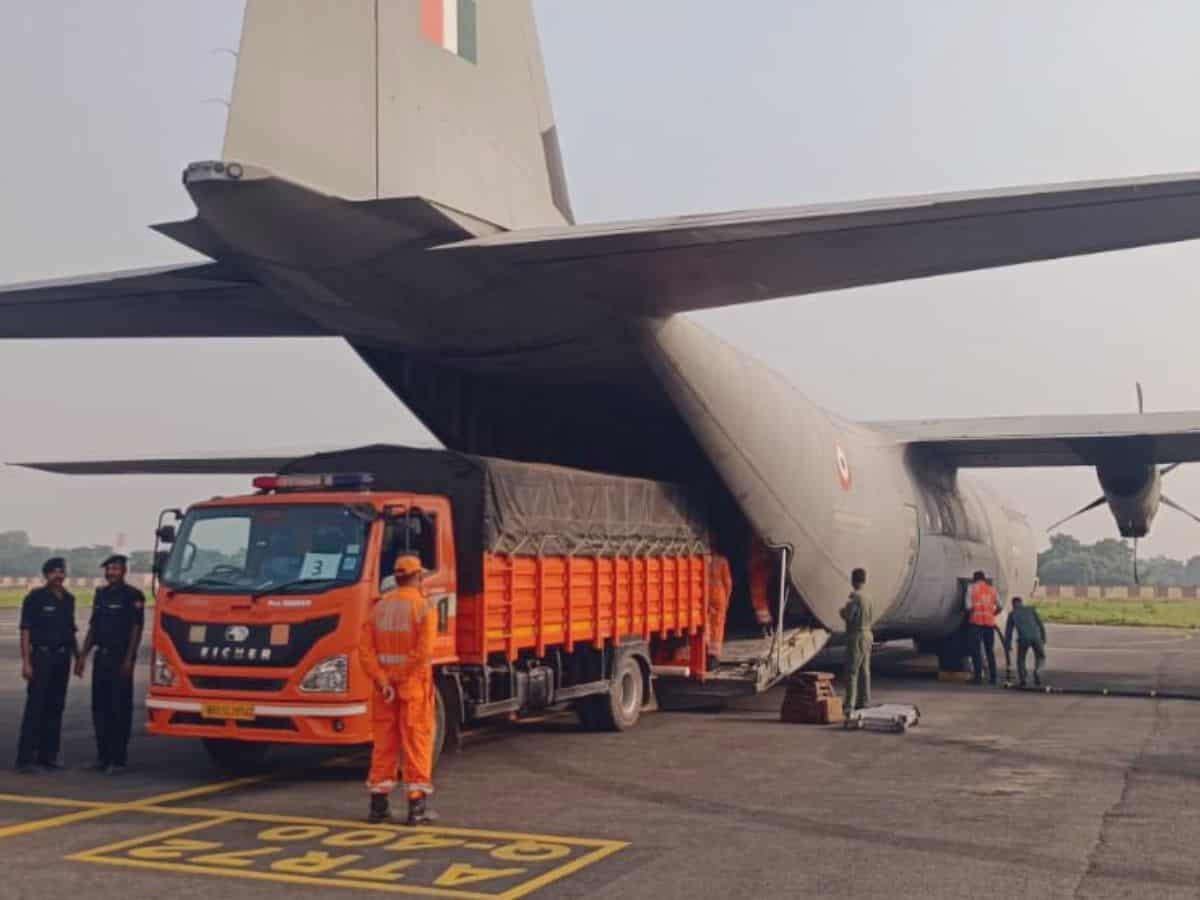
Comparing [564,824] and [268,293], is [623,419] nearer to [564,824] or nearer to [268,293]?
[268,293]

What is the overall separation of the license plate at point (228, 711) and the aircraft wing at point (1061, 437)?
45.1 ft

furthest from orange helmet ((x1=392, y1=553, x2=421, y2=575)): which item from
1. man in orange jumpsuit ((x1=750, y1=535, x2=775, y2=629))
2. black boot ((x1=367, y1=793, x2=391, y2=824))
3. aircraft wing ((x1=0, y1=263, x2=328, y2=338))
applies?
man in orange jumpsuit ((x1=750, y1=535, x2=775, y2=629))

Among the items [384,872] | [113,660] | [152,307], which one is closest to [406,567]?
[384,872]

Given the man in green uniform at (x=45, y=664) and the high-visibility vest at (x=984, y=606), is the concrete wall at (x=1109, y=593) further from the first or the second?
the man in green uniform at (x=45, y=664)

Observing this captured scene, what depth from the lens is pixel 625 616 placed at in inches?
515

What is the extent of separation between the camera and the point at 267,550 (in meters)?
10.2

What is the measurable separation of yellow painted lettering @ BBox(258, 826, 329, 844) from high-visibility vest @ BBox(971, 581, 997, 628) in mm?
13895

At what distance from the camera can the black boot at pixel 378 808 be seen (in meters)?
8.38

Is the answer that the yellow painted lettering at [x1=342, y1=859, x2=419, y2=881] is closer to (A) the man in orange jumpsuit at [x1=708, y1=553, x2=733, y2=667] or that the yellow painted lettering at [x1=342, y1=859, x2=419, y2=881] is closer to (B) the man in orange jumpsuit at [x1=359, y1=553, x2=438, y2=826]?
(B) the man in orange jumpsuit at [x1=359, y1=553, x2=438, y2=826]

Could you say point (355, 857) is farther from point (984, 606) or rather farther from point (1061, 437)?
point (1061, 437)

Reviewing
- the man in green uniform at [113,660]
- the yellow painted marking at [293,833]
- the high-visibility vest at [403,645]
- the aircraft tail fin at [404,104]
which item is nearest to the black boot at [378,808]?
the yellow painted marking at [293,833]

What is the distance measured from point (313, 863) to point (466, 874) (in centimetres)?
93

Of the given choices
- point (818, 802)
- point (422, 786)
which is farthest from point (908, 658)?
point (422, 786)

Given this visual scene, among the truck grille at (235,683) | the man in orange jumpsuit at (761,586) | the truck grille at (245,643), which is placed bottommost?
the truck grille at (235,683)
